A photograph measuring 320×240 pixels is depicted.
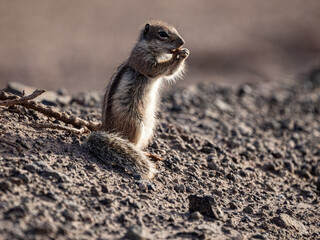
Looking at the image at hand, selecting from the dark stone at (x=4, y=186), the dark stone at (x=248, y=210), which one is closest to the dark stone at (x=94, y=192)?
the dark stone at (x=4, y=186)

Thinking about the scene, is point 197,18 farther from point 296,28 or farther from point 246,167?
point 246,167

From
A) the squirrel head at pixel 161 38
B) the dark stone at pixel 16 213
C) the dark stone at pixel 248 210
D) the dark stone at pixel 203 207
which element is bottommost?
the dark stone at pixel 16 213

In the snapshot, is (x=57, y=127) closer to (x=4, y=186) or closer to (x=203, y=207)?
(x=4, y=186)

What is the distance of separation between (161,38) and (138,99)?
1024 millimetres

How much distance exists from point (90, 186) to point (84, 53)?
11.6m

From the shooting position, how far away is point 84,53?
15.9 metres

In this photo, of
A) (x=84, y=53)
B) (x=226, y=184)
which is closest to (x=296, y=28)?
(x=84, y=53)

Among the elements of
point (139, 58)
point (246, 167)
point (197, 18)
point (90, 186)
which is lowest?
point (90, 186)

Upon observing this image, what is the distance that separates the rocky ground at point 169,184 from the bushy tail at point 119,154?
99mm

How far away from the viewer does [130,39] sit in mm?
16984

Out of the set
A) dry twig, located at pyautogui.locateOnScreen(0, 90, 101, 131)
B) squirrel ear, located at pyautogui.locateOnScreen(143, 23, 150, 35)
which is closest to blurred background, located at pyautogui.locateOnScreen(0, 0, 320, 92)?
squirrel ear, located at pyautogui.locateOnScreen(143, 23, 150, 35)

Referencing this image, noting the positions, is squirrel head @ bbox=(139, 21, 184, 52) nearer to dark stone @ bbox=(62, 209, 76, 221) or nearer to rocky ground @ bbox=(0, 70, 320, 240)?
rocky ground @ bbox=(0, 70, 320, 240)

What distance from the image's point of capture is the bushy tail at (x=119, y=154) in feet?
17.3

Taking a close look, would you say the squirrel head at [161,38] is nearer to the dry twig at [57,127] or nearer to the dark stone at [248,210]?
the dry twig at [57,127]
